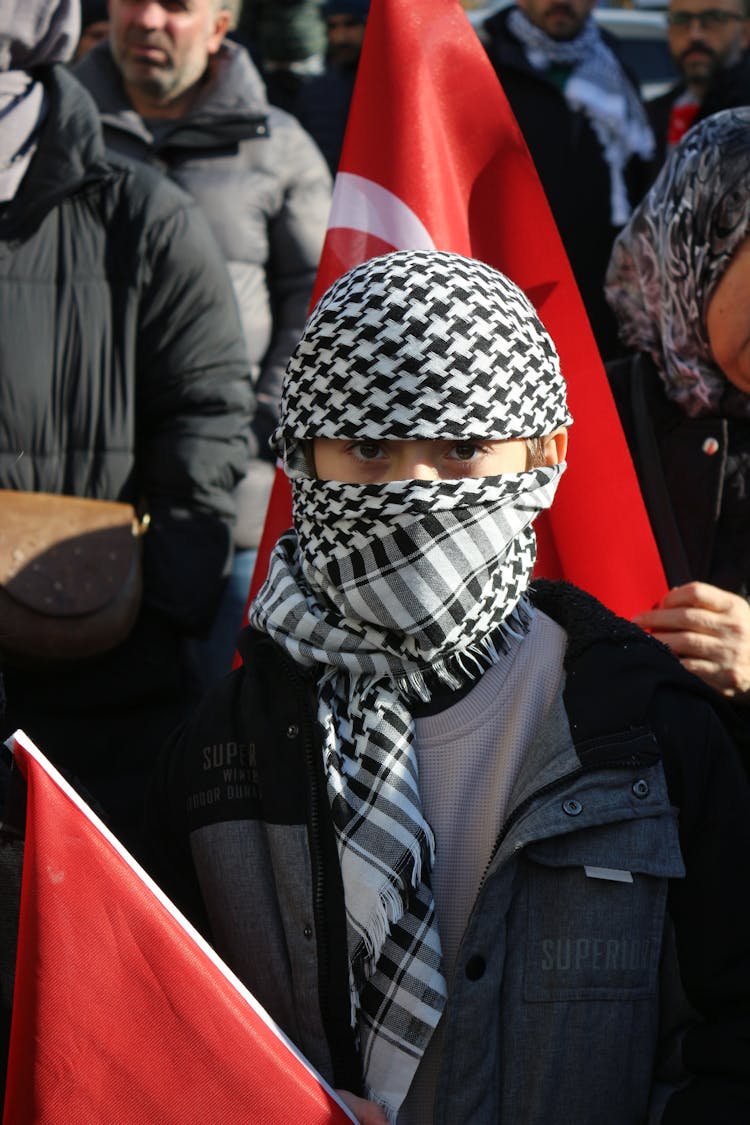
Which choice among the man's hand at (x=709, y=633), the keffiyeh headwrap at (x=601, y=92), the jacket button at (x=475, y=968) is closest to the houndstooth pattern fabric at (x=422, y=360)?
the man's hand at (x=709, y=633)

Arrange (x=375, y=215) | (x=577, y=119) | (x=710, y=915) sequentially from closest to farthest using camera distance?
(x=710, y=915) < (x=375, y=215) < (x=577, y=119)

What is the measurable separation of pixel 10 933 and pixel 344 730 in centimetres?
50

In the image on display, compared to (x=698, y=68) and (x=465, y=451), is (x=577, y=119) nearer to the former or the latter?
(x=698, y=68)

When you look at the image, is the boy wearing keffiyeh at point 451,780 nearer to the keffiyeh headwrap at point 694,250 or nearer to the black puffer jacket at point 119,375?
the keffiyeh headwrap at point 694,250

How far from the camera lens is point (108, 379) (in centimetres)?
320

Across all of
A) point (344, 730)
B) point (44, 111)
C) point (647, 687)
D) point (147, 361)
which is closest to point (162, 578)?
point (147, 361)

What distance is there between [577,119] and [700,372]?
113 inches

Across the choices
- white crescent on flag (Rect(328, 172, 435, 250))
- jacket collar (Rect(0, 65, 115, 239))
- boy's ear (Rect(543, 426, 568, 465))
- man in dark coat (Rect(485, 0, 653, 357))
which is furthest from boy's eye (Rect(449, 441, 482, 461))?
man in dark coat (Rect(485, 0, 653, 357))

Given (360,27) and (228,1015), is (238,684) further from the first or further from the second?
(360,27)

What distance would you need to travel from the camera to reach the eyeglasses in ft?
18.4

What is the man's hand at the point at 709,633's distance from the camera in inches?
91.1

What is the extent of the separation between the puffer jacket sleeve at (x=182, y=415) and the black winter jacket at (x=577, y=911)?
4.50ft

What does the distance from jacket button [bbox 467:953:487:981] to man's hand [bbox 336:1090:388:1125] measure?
197mm

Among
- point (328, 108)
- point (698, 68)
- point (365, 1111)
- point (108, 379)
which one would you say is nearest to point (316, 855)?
point (365, 1111)
